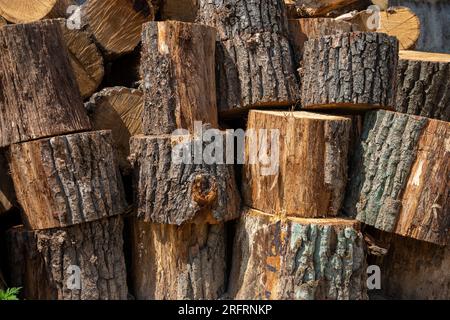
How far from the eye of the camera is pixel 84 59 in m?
3.84

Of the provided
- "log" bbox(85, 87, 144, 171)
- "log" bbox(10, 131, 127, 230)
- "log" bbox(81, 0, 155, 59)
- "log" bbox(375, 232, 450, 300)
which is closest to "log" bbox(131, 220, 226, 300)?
"log" bbox(10, 131, 127, 230)

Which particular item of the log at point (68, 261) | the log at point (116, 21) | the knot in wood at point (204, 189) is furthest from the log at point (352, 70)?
the log at point (68, 261)

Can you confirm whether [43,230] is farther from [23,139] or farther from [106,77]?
[106,77]

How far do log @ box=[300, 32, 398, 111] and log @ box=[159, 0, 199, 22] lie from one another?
105 centimetres

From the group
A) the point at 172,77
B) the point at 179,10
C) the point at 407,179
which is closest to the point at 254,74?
the point at 172,77

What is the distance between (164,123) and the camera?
3.44 m

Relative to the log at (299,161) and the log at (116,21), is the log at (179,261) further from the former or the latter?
the log at (116,21)

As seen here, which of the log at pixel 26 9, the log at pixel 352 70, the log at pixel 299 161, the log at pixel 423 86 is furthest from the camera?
the log at pixel 423 86

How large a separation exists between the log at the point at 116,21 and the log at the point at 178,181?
86 centimetres

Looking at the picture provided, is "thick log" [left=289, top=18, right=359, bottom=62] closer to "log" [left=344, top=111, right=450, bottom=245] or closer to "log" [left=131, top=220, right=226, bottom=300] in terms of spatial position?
"log" [left=344, top=111, right=450, bottom=245]

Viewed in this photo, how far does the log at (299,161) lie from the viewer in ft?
11.1

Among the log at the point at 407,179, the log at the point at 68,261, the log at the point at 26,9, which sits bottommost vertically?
the log at the point at 68,261

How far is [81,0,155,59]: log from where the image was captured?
3.87 m

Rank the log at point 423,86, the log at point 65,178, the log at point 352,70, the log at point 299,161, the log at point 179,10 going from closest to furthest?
the log at point 65,178 < the log at point 299,161 < the log at point 352,70 < the log at point 423,86 < the log at point 179,10
